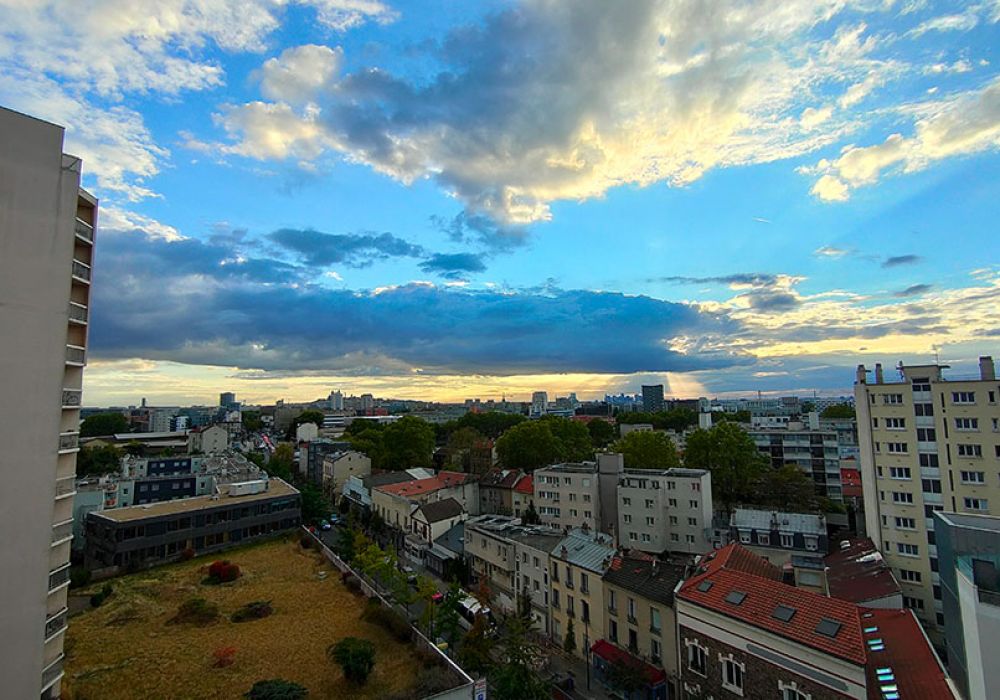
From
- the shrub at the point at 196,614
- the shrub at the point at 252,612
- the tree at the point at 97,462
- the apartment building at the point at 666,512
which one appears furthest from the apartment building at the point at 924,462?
the tree at the point at 97,462

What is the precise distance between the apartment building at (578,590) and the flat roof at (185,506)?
107ft

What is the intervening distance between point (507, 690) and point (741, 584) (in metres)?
10.3

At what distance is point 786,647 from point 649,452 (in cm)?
3850

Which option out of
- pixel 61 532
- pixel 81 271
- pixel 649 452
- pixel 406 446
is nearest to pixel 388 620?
pixel 61 532

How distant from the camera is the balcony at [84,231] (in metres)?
18.3

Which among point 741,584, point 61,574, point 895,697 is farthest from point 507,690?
point 61,574

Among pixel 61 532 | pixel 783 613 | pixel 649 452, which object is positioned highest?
pixel 61 532

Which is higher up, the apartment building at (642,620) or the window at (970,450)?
the window at (970,450)

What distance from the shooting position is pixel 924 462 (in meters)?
32.9

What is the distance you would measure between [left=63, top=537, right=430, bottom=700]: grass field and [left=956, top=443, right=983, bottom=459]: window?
119ft

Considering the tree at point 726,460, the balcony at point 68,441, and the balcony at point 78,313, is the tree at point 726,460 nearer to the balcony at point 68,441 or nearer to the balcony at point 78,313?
the balcony at point 68,441

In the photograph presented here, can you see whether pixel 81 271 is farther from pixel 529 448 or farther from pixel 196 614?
pixel 529 448

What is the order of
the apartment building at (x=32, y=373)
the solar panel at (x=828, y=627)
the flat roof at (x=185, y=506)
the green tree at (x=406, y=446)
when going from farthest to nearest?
the green tree at (x=406, y=446) → the flat roof at (x=185, y=506) → the solar panel at (x=828, y=627) → the apartment building at (x=32, y=373)

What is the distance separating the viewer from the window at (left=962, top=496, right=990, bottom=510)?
1194 inches
